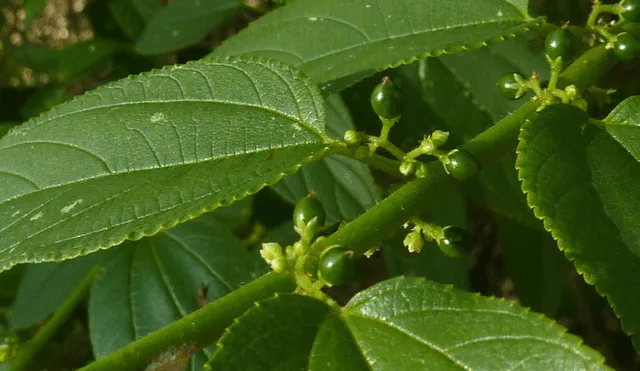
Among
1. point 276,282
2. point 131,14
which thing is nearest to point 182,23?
point 131,14

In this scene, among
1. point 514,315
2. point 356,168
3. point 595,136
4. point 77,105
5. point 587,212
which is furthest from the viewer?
point 356,168

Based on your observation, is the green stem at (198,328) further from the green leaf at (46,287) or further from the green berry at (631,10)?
the green leaf at (46,287)

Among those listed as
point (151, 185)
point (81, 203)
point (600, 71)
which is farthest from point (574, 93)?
point (81, 203)

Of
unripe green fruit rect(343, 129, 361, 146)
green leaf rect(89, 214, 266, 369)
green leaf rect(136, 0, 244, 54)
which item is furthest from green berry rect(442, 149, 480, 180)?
green leaf rect(136, 0, 244, 54)

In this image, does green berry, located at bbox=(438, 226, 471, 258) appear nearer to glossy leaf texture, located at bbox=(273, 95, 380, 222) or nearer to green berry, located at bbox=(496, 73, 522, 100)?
green berry, located at bbox=(496, 73, 522, 100)

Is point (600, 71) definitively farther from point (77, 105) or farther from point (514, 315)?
point (77, 105)

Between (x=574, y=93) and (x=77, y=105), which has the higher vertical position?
(x=77, y=105)

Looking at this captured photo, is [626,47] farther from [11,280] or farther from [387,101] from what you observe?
[11,280]
